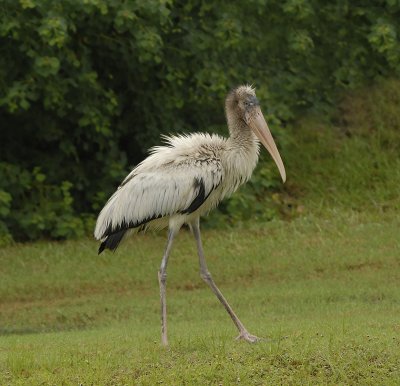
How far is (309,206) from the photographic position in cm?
1550

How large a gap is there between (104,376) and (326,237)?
22.0 feet

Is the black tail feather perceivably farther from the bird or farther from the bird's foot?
the bird's foot

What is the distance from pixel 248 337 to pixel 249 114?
190cm

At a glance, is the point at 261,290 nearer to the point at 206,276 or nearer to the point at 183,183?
the point at 206,276

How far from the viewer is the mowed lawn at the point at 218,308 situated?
755cm

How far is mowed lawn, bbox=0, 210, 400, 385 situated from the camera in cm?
755

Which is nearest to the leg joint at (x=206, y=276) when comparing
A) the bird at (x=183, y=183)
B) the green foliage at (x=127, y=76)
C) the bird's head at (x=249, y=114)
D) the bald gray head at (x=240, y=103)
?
the bird at (x=183, y=183)

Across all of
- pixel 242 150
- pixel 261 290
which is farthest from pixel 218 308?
pixel 242 150

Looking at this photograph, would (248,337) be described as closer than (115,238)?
Yes

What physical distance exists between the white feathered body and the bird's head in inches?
5.2

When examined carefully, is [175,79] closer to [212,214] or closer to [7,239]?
[212,214]

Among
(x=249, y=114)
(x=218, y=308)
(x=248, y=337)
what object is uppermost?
(x=249, y=114)

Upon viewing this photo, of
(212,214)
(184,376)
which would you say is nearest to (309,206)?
(212,214)

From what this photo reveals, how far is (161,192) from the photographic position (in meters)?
9.07
